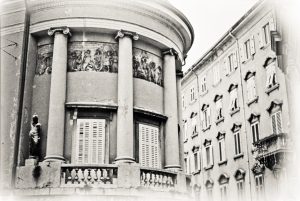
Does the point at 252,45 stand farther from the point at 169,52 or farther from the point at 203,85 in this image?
the point at 169,52

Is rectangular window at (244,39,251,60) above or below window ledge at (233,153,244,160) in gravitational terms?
above

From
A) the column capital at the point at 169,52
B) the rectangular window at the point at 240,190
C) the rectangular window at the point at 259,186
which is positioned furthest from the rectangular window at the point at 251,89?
the column capital at the point at 169,52

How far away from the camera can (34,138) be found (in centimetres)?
1348

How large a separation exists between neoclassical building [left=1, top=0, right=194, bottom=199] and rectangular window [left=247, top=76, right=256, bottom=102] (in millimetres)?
11842

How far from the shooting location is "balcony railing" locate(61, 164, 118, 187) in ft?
42.3

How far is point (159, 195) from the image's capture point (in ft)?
45.4

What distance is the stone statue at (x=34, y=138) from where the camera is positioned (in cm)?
1346

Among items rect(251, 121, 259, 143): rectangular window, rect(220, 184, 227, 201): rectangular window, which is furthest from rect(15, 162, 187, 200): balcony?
rect(220, 184, 227, 201): rectangular window

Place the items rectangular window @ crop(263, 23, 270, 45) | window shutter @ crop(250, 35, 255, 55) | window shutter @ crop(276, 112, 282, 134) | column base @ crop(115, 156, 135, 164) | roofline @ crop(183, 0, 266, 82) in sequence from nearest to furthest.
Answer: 1. column base @ crop(115, 156, 135, 164)
2. window shutter @ crop(276, 112, 282, 134)
3. rectangular window @ crop(263, 23, 270, 45)
4. roofline @ crop(183, 0, 266, 82)
5. window shutter @ crop(250, 35, 255, 55)

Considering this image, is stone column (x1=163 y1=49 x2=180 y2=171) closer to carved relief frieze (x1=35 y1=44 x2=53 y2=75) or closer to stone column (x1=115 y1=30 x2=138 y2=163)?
stone column (x1=115 y1=30 x2=138 y2=163)

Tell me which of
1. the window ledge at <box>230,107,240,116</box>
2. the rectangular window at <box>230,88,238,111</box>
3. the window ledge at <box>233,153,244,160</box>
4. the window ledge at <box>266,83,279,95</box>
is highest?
the rectangular window at <box>230,88,238,111</box>

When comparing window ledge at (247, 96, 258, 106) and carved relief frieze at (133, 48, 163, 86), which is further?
window ledge at (247, 96, 258, 106)

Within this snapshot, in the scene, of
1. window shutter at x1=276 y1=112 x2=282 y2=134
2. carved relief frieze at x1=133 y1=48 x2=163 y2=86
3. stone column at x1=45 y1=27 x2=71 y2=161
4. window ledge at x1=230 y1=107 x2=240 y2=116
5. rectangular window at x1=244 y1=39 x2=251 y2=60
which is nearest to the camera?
stone column at x1=45 y1=27 x2=71 y2=161

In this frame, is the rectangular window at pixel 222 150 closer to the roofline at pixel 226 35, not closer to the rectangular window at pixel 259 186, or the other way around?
the rectangular window at pixel 259 186
